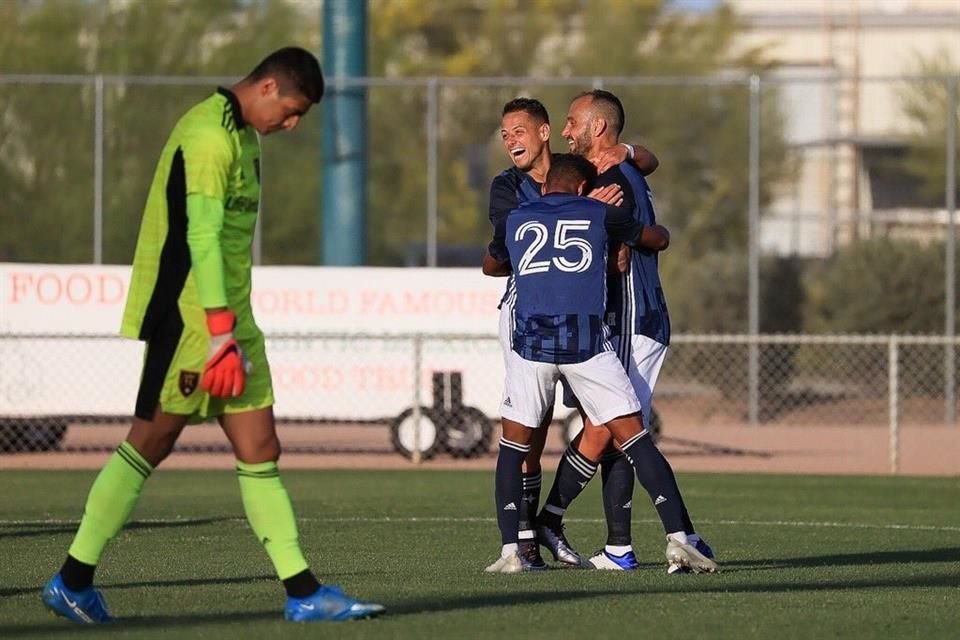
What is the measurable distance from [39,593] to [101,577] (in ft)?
2.14

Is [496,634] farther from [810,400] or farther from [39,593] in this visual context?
[810,400]

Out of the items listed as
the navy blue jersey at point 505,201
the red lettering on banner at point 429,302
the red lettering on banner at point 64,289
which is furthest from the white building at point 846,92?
the navy blue jersey at point 505,201

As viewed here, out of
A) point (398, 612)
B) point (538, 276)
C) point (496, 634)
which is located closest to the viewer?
point (496, 634)

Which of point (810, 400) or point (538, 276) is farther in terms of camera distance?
point (810, 400)

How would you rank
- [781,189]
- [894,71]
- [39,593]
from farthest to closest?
1. [894,71]
2. [781,189]
3. [39,593]

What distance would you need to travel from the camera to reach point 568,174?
28.5ft

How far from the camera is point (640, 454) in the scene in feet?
28.4

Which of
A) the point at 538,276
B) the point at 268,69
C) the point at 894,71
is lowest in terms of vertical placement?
the point at 538,276

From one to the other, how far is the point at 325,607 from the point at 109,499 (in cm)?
84

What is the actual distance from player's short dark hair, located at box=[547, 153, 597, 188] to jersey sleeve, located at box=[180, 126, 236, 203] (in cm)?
225

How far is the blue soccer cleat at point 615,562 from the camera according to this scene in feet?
29.6

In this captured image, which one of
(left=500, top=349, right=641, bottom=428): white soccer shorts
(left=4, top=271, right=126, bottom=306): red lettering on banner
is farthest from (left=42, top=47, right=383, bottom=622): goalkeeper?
(left=4, top=271, right=126, bottom=306): red lettering on banner

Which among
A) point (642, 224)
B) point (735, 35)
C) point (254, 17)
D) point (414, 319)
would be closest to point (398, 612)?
point (642, 224)

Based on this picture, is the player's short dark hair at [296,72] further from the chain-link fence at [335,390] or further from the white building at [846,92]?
the white building at [846,92]
